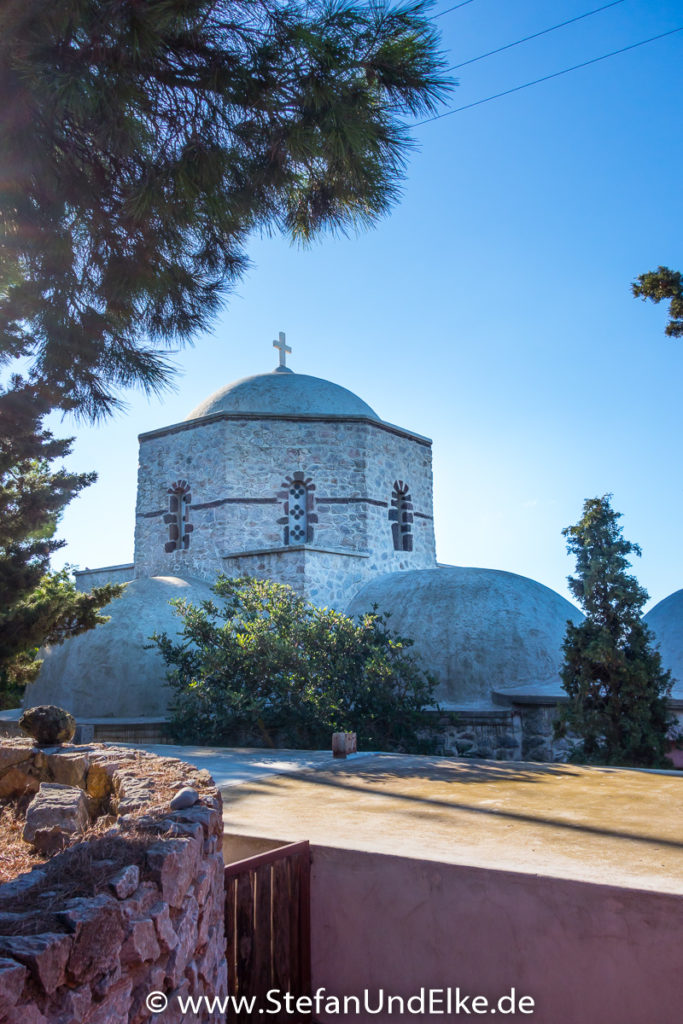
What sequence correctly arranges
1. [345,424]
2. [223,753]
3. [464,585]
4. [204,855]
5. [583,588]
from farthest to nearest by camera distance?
[345,424], [464,585], [583,588], [223,753], [204,855]

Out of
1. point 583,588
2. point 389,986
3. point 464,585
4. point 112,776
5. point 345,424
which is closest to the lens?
point 389,986

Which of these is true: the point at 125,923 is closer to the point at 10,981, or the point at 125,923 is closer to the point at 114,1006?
the point at 114,1006

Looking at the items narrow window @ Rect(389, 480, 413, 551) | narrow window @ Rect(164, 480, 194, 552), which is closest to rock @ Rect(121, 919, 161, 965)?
narrow window @ Rect(164, 480, 194, 552)

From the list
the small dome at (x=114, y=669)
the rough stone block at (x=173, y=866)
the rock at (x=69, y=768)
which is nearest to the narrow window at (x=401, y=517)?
the small dome at (x=114, y=669)

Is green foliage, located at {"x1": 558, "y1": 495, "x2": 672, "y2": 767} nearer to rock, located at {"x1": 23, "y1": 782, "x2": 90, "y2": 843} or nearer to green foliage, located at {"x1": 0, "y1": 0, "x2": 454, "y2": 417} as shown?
green foliage, located at {"x1": 0, "y1": 0, "x2": 454, "y2": 417}

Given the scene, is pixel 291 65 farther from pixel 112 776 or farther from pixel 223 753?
pixel 223 753

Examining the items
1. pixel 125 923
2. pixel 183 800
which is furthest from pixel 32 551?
pixel 125 923

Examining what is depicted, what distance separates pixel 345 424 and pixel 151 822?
12.4 meters

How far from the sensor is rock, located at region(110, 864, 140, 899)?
2.20 meters

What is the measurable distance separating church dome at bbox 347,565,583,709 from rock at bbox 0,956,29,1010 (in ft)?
27.7

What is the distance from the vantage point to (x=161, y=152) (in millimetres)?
4586

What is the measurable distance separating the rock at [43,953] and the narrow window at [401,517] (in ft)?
43.8

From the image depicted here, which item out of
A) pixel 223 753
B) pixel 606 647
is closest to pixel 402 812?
pixel 223 753

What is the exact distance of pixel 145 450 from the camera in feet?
51.4
